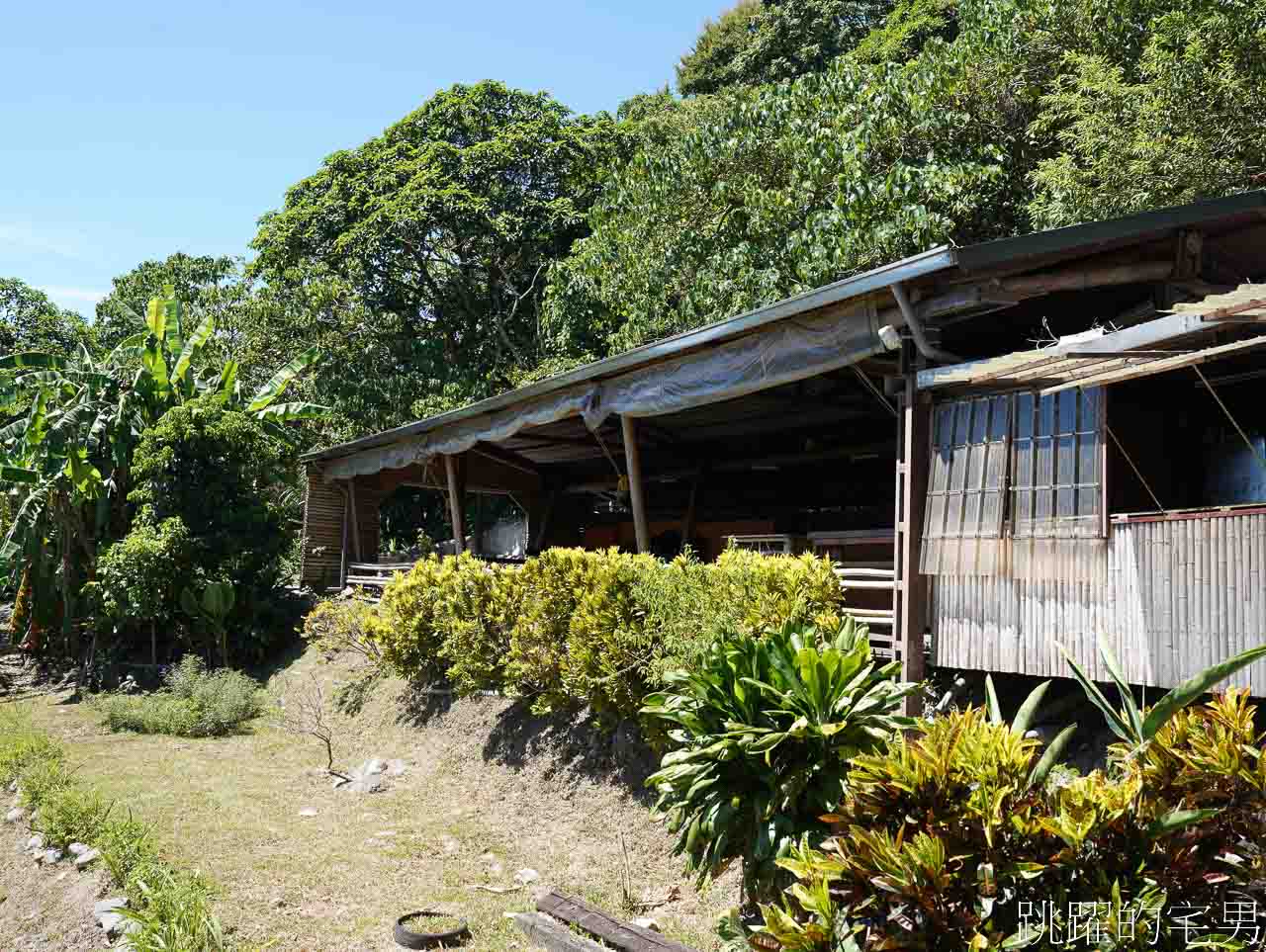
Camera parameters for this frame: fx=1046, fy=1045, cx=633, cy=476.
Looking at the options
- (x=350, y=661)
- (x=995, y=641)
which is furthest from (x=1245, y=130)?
(x=350, y=661)

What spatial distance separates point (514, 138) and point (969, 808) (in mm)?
26099

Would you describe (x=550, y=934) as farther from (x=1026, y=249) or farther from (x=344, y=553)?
(x=344, y=553)

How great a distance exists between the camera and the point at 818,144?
1862 cm

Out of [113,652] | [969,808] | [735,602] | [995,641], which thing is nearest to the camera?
[969,808]

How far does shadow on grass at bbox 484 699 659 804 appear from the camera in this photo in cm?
970

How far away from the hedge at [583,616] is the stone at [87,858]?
410 cm

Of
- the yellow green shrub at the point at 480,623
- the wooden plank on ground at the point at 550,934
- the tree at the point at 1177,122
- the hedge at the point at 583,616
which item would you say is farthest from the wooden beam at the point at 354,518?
the wooden plank on ground at the point at 550,934

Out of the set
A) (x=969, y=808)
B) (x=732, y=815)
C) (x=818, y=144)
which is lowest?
(x=732, y=815)

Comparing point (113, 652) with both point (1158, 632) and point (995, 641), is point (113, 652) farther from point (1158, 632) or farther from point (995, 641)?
point (1158, 632)

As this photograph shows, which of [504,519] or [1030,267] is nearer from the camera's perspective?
[1030,267]

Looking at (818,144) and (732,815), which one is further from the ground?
(818,144)

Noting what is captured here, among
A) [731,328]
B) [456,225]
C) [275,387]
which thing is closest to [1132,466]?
[731,328]

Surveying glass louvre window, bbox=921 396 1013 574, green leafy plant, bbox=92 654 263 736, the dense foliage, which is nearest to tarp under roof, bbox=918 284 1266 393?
glass louvre window, bbox=921 396 1013 574

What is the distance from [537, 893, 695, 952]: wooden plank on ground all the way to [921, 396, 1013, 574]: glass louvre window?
3662mm
